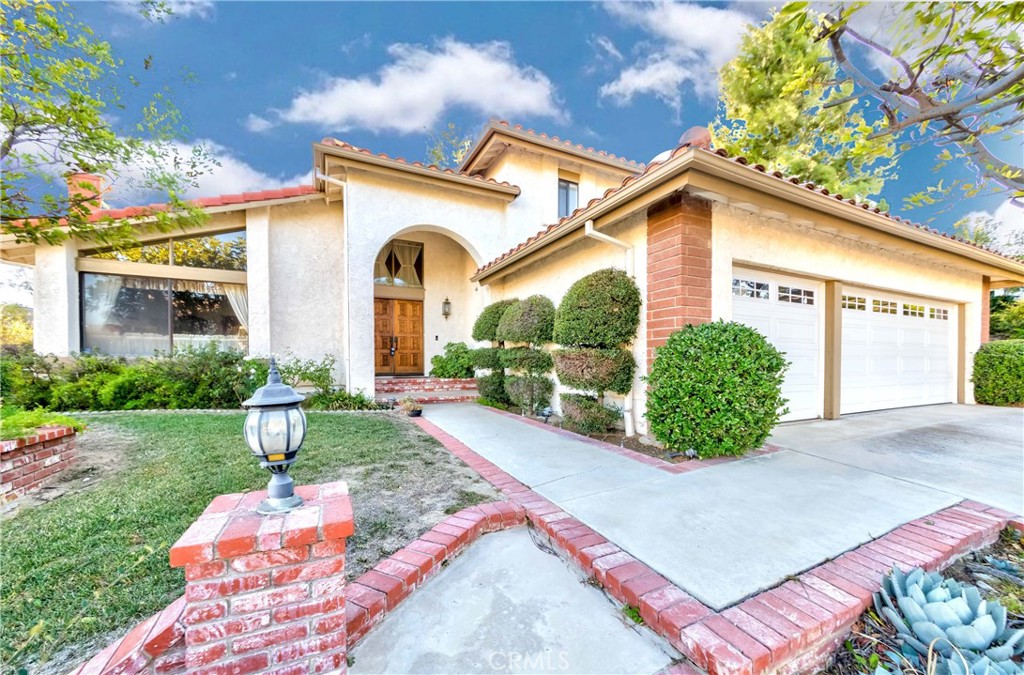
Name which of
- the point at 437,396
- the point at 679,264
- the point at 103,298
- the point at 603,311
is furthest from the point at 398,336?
the point at 679,264

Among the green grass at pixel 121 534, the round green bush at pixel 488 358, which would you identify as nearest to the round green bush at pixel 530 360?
the round green bush at pixel 488 358

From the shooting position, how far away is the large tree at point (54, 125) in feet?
12.0

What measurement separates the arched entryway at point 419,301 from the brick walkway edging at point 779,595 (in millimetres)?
9171

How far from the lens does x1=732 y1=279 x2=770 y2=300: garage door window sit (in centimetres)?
536

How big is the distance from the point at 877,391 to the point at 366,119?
46.1 feet

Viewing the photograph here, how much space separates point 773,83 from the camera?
11.8m

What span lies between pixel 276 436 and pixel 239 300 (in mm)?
9386

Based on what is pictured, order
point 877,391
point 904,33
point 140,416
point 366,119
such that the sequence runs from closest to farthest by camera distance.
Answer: point 904,33 → point 140,416 → point 877,391 → point 366,119

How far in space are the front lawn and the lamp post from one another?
0.85 m

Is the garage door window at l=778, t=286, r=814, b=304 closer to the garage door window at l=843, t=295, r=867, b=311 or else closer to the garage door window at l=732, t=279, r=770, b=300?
the garage door window at l=732, t=279, r=770, b=300

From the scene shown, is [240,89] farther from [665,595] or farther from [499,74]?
[665,595]

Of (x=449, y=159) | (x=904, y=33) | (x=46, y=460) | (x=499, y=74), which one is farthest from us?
(x=449, y=159)

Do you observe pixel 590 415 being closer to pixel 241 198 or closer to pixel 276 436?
pixel 276 436

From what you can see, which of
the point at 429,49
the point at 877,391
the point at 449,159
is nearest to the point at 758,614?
the point at 877,391
